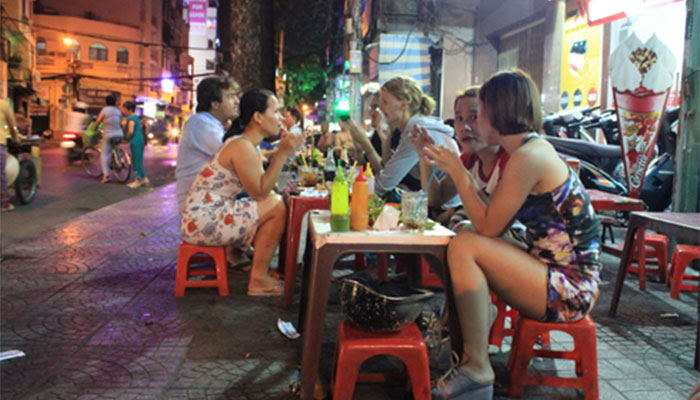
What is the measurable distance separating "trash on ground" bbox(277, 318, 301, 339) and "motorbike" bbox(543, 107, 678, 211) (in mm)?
5255

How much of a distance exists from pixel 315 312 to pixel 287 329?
119cm

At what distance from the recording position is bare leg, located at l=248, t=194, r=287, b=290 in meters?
4.48

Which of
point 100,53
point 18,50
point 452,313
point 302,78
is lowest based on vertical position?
point 452,313

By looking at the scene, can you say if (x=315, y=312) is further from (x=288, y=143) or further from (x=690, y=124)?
(x=690, y=124)

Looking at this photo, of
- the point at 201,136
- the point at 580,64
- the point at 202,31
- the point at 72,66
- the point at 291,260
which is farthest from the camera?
the point at 72,66

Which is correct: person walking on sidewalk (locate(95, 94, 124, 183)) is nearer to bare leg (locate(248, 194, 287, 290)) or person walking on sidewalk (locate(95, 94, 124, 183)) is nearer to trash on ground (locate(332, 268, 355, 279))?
trash on ground (locate(332, 268, 355, 279))

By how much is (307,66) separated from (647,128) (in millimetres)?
25519

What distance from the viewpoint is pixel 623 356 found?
3.41 meters

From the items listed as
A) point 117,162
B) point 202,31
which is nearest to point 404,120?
point 117,162

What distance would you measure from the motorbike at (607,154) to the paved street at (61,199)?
7.32m

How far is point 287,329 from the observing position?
370 centimetres

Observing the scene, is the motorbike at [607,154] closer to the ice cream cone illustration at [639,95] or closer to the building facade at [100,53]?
the ice cream cone illustration at [639,95]

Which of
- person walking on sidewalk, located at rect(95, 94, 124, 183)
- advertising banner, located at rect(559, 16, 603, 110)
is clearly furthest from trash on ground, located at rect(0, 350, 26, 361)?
person walking on sidewalk, located at rect(95, 94, 124, 183)

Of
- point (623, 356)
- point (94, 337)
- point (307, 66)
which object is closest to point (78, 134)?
point (94, 337)
